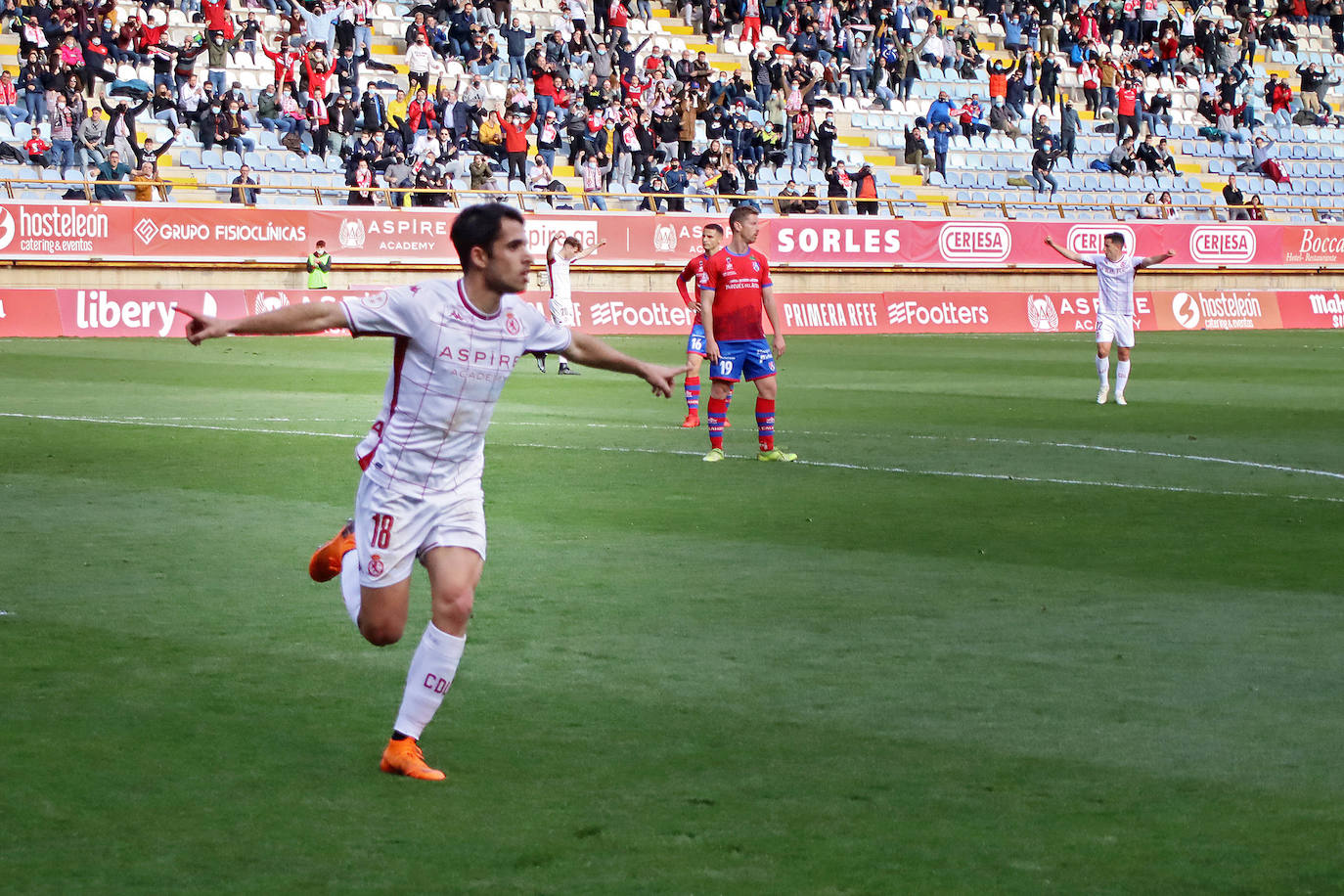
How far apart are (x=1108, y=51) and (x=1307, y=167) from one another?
239 inches

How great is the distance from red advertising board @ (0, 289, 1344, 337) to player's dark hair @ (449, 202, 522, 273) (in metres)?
24.3

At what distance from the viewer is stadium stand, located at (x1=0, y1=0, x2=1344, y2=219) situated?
3559 cm

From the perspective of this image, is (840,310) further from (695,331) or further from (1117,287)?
(695,331)

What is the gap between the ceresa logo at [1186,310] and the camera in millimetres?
42281

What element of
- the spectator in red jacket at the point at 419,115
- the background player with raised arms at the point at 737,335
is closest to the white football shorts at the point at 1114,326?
the background player with raised arms at the point at 737,335

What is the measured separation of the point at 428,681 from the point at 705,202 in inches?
1371

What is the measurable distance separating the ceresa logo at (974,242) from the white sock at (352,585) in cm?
3658

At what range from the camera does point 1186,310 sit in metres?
42.6

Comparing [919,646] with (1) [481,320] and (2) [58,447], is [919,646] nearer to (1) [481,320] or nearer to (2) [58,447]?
(1) [481,320]

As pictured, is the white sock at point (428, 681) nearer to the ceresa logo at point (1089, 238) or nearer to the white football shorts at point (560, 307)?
the white football shorts at point (560, 307)

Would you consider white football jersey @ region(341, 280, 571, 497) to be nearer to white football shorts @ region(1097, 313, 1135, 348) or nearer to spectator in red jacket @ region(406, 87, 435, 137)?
white football shorts @ region(1097, 313, 1135, 348)

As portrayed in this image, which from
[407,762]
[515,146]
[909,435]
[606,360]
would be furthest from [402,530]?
[515,146]

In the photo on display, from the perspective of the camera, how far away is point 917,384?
24672mm

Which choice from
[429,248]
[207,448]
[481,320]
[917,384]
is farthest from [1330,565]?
[429,248]
